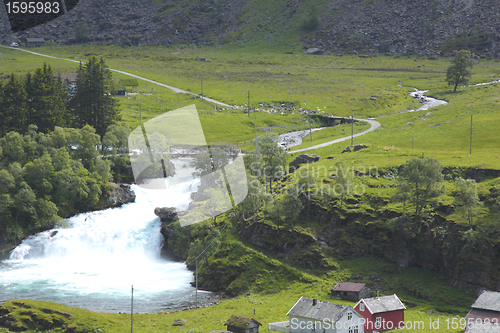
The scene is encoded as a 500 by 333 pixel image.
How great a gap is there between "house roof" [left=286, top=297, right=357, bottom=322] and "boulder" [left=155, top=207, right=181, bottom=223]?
40.3 meters

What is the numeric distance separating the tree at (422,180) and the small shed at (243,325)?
2979 cm

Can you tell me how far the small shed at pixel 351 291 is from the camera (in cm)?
6325

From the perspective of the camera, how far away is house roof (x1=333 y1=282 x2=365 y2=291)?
6366 cm

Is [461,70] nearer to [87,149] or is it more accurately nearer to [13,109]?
[87,149]

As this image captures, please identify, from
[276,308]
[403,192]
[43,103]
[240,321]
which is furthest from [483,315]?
[43,103]

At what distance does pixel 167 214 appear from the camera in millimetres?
91875

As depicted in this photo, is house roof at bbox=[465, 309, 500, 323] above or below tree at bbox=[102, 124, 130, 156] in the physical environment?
below

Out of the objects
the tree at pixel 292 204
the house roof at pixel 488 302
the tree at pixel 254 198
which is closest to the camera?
the house roof at pixel 488 302

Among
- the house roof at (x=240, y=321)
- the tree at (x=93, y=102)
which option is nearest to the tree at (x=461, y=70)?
the tree at (x=93, y=102)

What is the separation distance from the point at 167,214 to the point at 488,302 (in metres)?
56.3

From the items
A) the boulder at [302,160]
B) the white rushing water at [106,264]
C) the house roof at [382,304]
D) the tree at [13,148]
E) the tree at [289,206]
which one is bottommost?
the white rushing water at [106,264]

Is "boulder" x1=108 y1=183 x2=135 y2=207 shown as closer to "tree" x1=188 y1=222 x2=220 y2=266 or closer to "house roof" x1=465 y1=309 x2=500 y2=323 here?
"tree" x1=188 y1=222 x2=220 y2=266

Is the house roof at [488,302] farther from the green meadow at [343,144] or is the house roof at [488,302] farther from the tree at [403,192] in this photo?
the tree at [403,192]

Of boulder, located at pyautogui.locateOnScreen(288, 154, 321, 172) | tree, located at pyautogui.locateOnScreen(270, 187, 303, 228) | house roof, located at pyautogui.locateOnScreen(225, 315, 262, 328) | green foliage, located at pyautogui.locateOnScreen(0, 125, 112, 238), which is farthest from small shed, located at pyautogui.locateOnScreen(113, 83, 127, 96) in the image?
house roof, located at pyautogui.locateOnScreen(225, 315, 262, 328)
